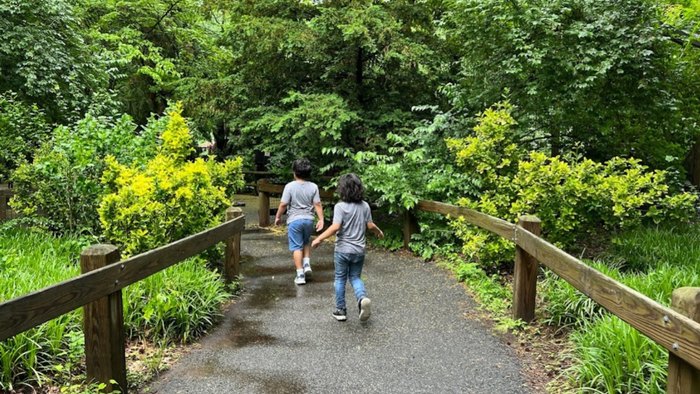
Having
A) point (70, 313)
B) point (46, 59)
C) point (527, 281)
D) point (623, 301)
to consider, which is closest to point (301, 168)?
point (527, 281)

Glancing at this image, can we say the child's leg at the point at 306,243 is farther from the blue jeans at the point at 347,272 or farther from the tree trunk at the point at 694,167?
the tree trunk at the point at 694,167

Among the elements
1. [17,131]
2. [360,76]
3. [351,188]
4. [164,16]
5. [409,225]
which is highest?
[164,16]

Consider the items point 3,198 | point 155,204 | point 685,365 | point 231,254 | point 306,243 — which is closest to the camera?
point 685,365

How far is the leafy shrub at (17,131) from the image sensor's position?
313 inches

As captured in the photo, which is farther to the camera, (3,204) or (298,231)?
(3,204)

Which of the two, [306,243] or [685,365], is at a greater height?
[685,365]

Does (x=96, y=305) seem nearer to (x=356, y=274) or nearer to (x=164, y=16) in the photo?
(x=356, y=274)

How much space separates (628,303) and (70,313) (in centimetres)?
406

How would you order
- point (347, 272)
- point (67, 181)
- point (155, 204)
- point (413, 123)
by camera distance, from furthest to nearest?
1. point (413, 123)
2. point (67, 181)
3. point (155, 204)
4. point (347, 272)

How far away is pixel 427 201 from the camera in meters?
8.28

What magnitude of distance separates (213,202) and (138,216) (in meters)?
1.51

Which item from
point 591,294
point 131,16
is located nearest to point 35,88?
point 131,16

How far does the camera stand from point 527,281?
15.8 feet

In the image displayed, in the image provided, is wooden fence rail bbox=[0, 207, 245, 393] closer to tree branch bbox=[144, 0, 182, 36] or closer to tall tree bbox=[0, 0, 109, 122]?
tall tree bbox=[0, 0, 109, 122]
